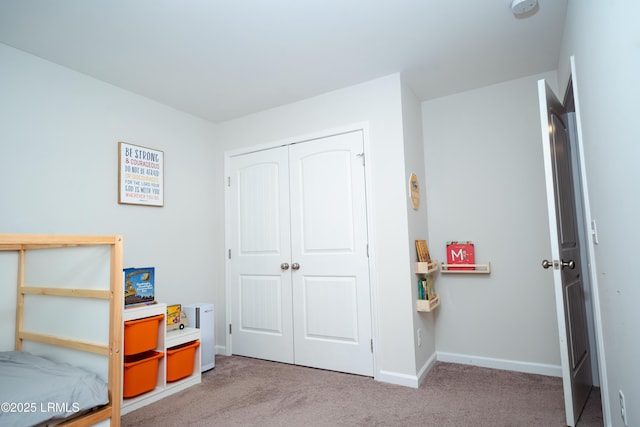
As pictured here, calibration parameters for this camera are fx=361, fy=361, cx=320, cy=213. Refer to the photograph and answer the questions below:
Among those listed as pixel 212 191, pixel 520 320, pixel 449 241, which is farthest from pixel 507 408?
pixel 212 191

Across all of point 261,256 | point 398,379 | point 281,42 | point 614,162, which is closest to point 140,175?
point 261,256

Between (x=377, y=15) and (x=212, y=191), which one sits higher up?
(x=377, y=15)

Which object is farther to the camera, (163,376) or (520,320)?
(520,320)

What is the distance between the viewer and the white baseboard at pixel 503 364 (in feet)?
9.17

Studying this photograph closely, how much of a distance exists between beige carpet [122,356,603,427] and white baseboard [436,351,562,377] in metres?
0.07

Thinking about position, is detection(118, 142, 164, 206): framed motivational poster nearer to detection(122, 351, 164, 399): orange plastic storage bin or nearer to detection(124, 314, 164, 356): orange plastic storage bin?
detection(124, 314, 164, 356): orange plastic storage bin

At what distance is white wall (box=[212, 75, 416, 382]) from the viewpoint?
2754 millimetres

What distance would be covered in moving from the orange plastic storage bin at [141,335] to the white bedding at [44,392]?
537 millimetres

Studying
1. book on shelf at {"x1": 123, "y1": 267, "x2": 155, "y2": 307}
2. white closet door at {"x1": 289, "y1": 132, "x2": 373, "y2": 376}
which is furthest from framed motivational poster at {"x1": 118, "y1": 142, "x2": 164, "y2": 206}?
white closet door at {"x1": 289, "y1": 132, "x2": 373, "y2": 376}

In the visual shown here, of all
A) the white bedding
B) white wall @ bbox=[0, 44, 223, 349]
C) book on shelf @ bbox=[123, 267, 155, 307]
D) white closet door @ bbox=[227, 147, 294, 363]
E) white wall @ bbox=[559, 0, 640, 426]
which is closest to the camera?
white wall @ bbox=[559, 0, 640, 426]

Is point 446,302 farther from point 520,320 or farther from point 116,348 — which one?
point 116,348

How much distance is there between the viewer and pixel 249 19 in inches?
84.8

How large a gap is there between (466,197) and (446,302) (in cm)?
96

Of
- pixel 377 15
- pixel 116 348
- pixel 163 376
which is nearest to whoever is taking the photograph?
pixel 116 348
